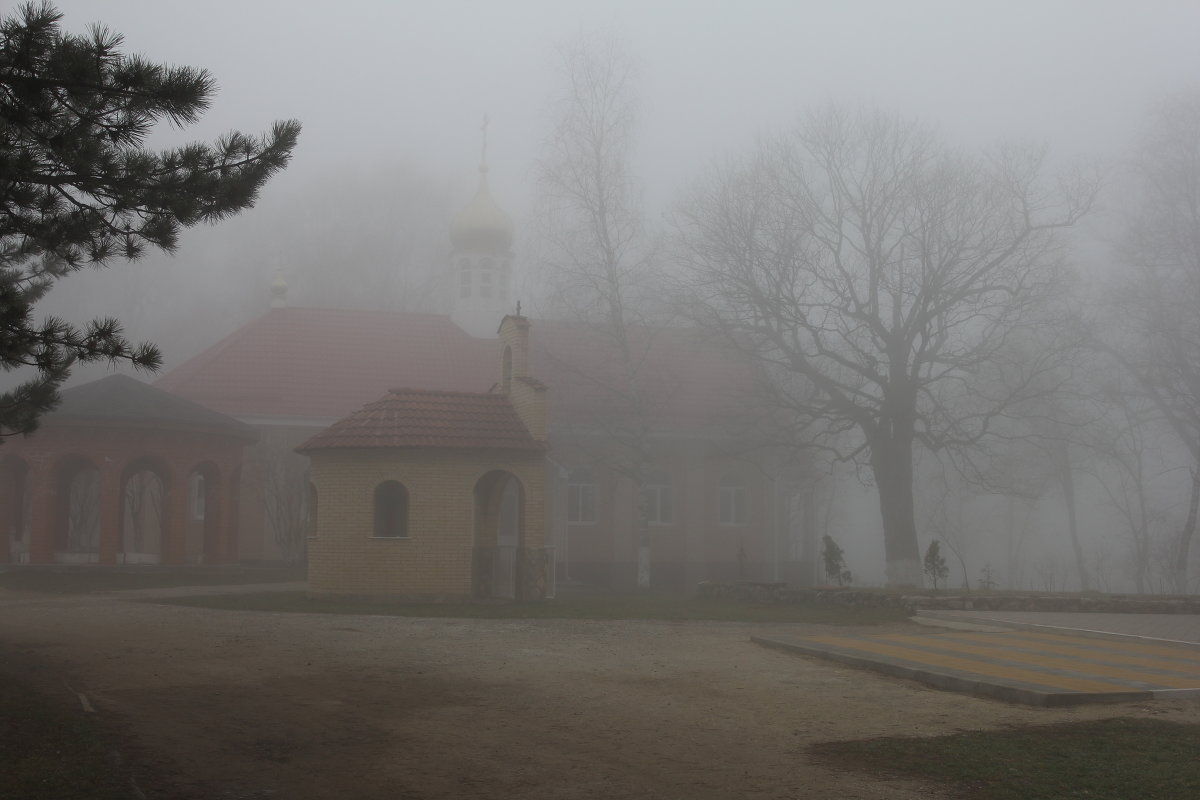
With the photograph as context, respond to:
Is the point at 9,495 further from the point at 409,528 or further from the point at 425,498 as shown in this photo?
the point at 425,498

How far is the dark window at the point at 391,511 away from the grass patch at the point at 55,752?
14.5 meters

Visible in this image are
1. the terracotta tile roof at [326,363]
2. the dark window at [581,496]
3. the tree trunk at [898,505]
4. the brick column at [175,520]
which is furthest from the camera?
the dark window at [581,496]

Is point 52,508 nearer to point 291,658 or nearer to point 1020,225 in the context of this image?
point 291,658

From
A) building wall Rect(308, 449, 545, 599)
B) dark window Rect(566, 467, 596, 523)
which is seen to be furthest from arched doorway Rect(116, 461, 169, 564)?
building wall Rect(308, 449, 545, 599)

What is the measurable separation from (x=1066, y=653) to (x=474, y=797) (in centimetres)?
870

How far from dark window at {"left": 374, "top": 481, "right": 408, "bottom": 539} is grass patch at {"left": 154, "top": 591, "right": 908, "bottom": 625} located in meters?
2.20

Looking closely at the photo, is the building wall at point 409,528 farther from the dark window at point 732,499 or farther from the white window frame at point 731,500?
the dark window at point 732,499

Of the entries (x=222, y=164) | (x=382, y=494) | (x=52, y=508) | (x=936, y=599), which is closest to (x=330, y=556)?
(x=382, y=494)

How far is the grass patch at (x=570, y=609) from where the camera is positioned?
19.6 meters

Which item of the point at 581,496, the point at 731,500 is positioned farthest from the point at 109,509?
the point at 731,500

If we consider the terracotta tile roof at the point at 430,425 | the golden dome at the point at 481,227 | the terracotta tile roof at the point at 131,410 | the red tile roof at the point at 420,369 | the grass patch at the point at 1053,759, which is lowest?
the grass patch at the point at 1053,759

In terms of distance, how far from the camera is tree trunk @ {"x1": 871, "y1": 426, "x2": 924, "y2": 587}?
28750 mm

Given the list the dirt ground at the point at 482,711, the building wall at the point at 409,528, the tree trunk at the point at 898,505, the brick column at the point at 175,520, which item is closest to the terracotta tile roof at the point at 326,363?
the brick column at the point at 175,520

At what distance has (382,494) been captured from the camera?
24516mm
